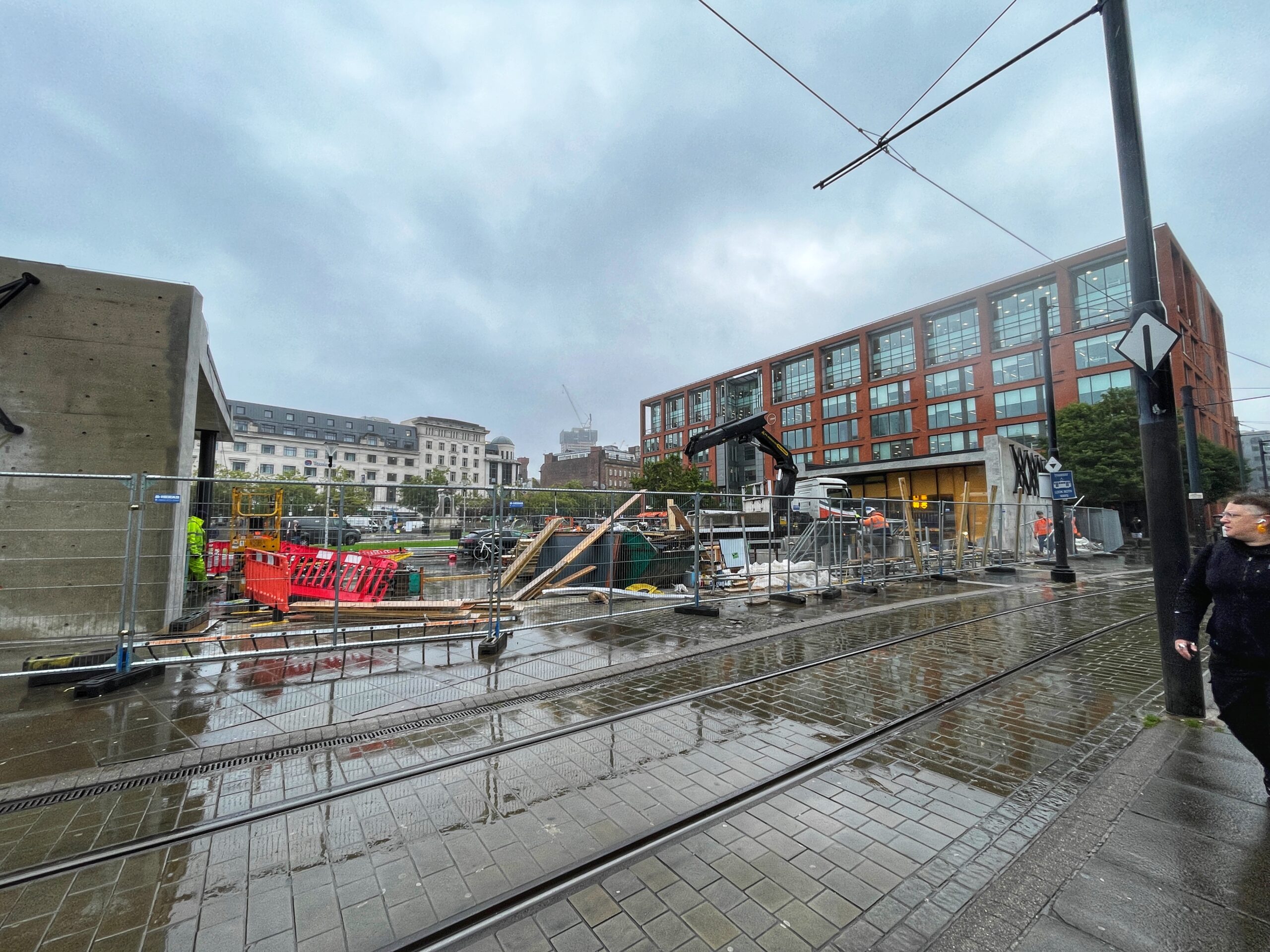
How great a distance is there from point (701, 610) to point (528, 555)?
3.40 meters

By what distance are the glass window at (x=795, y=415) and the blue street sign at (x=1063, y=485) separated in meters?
43.7

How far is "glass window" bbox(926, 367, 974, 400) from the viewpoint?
43.3m

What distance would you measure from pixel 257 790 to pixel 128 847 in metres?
0.67

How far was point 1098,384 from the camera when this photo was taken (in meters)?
37.2

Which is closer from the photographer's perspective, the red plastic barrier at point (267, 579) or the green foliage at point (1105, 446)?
the red plastic barrier at point (267, 579)

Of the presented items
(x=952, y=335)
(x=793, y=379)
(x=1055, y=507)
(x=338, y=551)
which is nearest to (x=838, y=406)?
(x=793, y=379)

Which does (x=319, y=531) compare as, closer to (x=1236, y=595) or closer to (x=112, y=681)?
(x=112, y=681)

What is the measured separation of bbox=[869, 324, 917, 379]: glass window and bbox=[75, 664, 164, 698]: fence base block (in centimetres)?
5245

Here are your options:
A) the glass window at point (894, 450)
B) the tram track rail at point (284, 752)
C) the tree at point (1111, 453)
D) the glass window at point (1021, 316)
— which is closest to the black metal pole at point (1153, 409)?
the tram track rail at point (284, 752)

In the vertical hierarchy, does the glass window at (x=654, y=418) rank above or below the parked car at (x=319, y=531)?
above

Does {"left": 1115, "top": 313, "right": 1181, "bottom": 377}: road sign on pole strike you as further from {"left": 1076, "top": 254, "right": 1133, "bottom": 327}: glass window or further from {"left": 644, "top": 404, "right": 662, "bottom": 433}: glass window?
{"left": 644, "top": 404, "right": 662, "bottom": 433}: glass window

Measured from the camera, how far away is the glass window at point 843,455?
171 ft

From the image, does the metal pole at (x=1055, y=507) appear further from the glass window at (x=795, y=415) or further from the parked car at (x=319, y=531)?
the glass window at (x=795, y=415)

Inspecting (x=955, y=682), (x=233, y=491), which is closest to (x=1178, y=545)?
(x=955, y=682)
